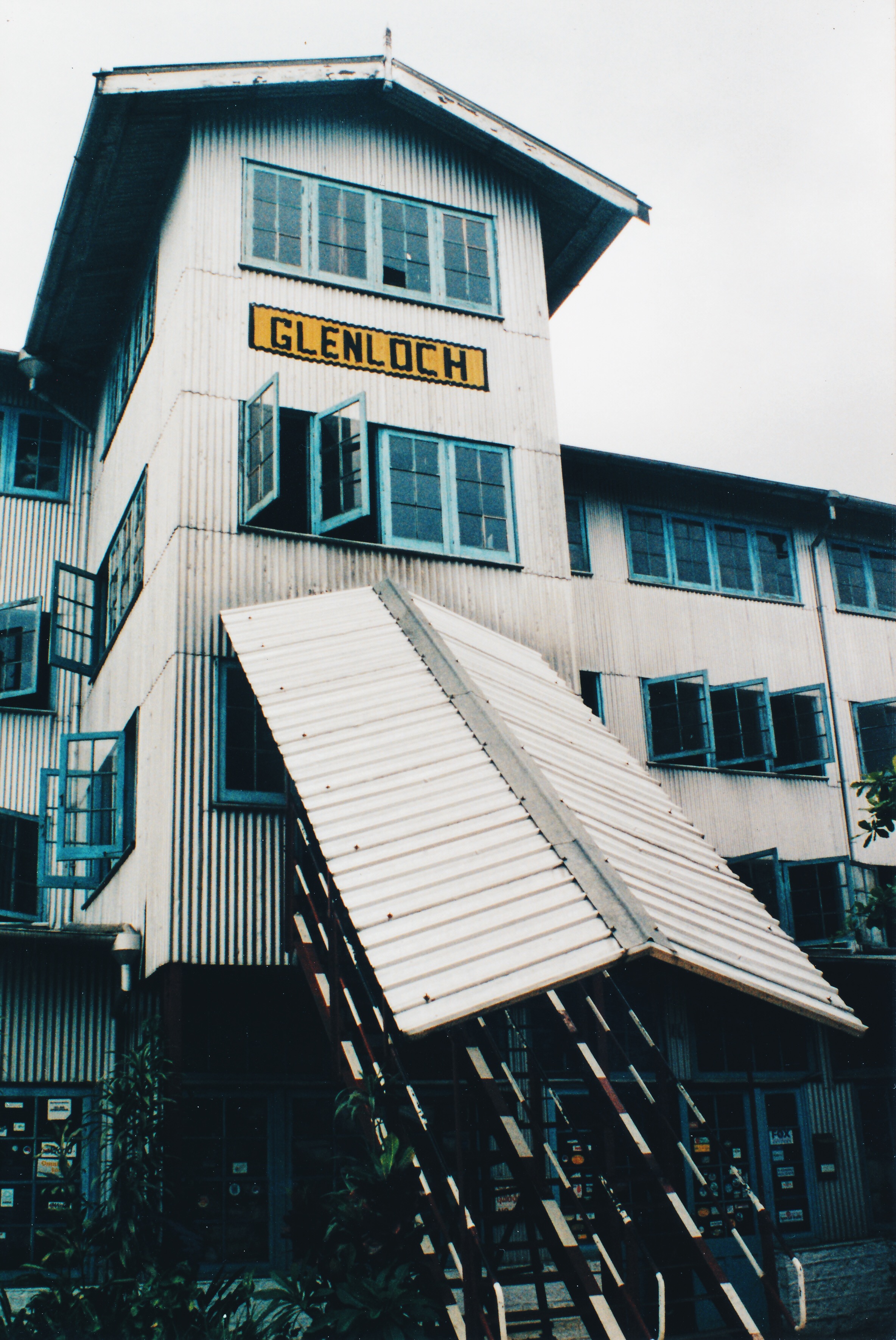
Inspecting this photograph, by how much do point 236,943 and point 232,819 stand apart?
1.19 meters

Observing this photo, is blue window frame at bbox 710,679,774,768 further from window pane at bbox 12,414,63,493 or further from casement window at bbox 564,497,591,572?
window pane at bbox 12,414,63,493

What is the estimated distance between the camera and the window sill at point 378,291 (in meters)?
14.0

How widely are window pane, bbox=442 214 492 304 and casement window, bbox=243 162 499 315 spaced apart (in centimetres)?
1

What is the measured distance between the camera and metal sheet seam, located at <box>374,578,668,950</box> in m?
6.86

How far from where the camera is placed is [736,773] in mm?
17859

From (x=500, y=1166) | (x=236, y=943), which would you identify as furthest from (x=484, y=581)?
(x=500, y=1166)

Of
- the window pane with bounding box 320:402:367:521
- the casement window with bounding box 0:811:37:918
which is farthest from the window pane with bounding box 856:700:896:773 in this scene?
the casement window with bounding box 0:811:37:918

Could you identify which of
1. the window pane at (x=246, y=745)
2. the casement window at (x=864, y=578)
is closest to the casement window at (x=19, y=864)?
the window pane at (x=246, y=745)

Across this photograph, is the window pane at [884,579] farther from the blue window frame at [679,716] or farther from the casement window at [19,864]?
the casement window at [19,864]

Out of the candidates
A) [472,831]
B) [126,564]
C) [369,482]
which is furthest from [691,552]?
[472,831]

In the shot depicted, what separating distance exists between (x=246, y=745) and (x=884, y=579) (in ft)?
41.4

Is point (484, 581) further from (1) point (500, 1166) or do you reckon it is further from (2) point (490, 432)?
(1) point (500, 1166)

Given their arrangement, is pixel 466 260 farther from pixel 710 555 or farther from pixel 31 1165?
pixel 31 1165

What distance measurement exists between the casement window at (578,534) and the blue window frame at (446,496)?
11.0ft
